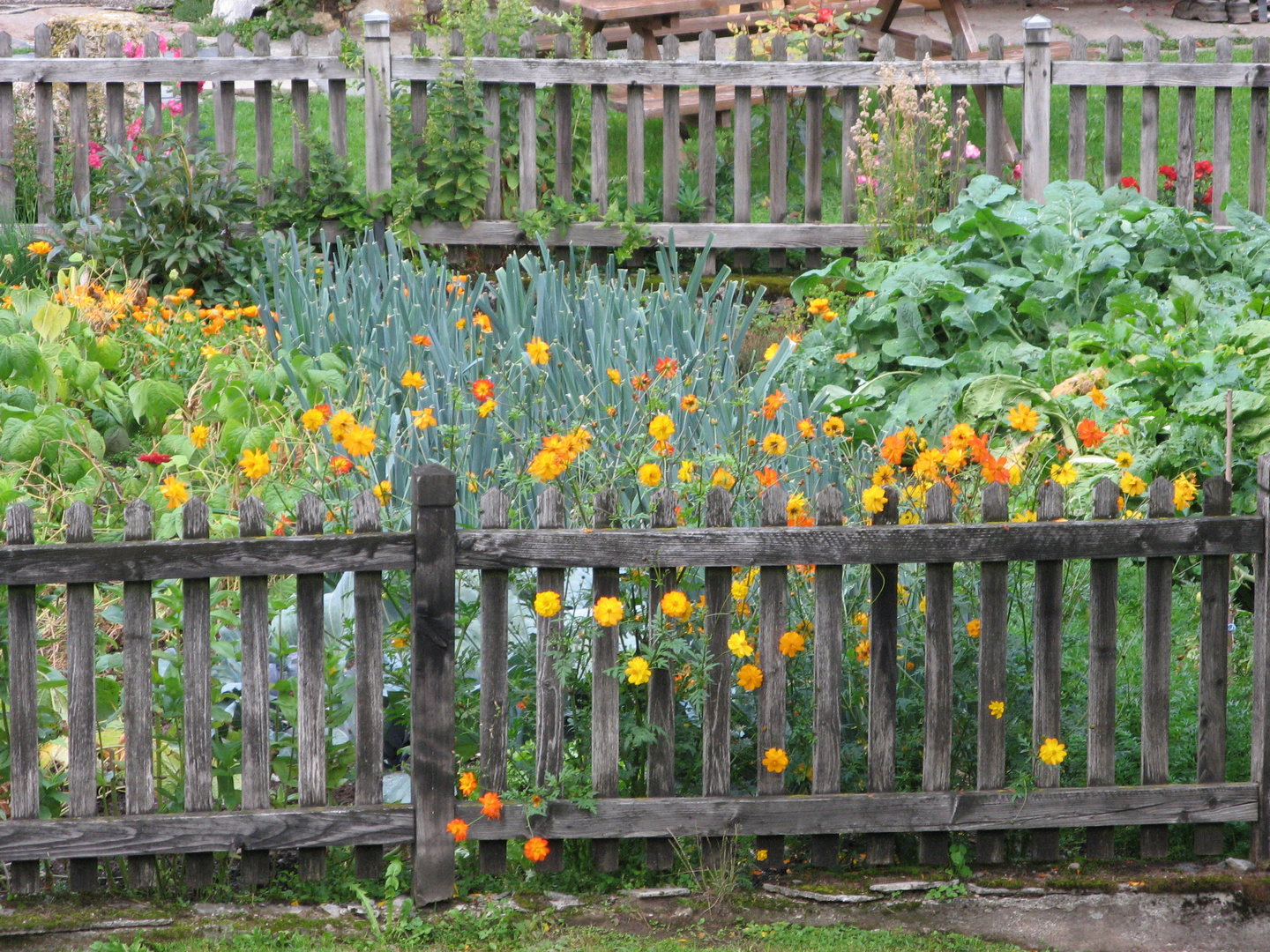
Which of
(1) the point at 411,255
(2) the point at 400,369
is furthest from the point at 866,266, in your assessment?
(1) the point at 411,255

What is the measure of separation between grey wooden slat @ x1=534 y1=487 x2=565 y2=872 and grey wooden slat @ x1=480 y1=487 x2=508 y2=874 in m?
0.07

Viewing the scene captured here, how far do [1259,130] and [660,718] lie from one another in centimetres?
626

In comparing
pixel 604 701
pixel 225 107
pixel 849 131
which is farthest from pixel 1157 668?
pixel 225 107

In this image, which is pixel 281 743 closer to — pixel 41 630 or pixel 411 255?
pixel 41 630

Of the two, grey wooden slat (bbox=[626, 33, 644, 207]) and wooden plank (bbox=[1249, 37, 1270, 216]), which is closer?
grey wooden slat (bbox=[626, 33, 644, 207])

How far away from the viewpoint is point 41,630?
13.0ft

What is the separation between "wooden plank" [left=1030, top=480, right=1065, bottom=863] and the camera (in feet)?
10.0

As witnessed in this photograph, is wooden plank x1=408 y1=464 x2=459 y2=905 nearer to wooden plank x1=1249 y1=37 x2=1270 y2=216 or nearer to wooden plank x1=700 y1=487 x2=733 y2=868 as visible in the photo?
wooden plank x1=700 y1=487 x2=733 y2=868

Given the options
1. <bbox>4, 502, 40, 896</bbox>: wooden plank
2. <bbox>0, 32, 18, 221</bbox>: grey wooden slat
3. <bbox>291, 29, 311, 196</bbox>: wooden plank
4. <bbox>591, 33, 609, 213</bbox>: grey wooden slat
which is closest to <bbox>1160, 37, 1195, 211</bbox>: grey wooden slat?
<bbox>591, 33, 609, 213</bbox>: grey wooden slat

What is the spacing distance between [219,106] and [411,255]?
4.15ft

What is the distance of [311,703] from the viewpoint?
299 cm

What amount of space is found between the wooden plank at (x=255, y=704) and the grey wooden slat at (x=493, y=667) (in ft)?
1.48

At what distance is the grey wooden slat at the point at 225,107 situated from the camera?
288 inches

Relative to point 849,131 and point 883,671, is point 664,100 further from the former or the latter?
point 883,671
